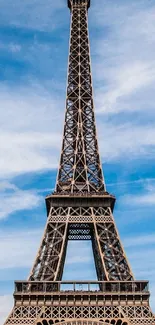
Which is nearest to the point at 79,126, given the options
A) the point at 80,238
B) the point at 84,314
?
the point at 80,238

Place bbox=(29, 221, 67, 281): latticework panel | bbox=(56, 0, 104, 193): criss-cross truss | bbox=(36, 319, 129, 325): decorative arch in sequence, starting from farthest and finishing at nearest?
bbox=(56, 0, 104, 193): criss-cross truss < bbox=(29, 221, 67, 281): latticework panel < bbox=(36, 319, 129, 325): decorative arch

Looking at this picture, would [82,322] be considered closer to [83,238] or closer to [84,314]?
[84,314]

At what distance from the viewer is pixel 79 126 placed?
2530 inches

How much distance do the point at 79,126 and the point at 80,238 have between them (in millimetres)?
13819

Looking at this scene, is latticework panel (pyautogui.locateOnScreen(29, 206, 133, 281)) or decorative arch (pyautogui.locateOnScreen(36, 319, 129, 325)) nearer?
decorative arch (pyautogui.locateOnScreen(36, 319, 129, 325))

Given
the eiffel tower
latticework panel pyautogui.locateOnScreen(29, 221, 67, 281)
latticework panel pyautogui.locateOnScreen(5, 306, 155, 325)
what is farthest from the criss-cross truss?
latticework panel pyautogui.locateOnScreen(5, 306, 155, 325)

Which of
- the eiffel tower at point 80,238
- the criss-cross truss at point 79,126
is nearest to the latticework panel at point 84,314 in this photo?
the eiffel tower at point 80,238

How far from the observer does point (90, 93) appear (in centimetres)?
6719

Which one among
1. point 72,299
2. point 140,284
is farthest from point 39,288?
point 140,284

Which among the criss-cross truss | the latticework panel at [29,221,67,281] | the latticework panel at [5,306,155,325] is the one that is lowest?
the latticework panel at [5,306,155,325]

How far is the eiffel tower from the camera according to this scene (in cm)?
4972

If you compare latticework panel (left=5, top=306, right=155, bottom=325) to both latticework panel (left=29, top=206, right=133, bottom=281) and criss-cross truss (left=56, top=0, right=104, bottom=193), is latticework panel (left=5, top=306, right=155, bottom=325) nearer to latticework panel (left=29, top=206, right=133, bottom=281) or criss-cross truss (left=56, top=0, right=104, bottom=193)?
latticework panel (left=29, top=206, right=133, bottom=281)

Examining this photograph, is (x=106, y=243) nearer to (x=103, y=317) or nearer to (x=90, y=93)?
(x=103, y=317)

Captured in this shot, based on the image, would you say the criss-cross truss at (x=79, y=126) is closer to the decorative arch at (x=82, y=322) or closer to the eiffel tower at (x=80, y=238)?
the eiffel tower at (x=80, y=238)
